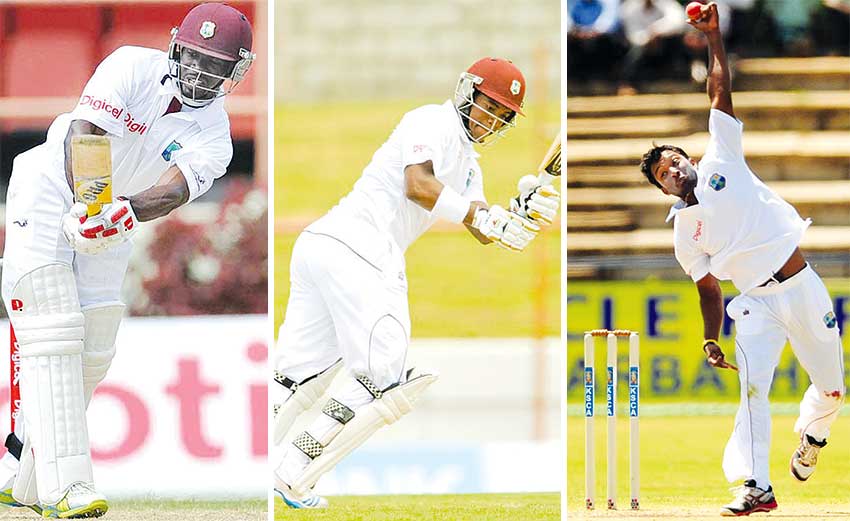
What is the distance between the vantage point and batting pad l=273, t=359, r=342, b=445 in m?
4.68

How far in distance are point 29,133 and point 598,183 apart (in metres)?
4.12

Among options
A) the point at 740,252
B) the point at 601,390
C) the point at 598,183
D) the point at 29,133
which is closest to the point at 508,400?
the point at 601,390

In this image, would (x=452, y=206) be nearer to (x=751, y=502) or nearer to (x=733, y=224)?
(x=733, y=224)

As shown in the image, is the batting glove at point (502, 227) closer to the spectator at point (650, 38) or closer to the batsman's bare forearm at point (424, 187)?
the batsman's bare forearm at point (424, 187)

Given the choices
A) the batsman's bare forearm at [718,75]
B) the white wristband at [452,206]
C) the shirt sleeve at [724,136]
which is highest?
the batsman's bare forearm at [718,75]

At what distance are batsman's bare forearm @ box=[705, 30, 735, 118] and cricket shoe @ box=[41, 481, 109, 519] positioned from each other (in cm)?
207

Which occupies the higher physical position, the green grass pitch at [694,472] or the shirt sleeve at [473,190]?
the shirt sleeve at [473,190]

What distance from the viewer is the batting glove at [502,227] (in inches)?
171

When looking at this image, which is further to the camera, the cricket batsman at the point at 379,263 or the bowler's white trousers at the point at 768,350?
the bowler's white trousers at the point at 768,350

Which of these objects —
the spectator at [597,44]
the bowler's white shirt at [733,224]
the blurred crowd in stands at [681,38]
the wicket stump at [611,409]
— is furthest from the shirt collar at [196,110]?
the blurred crowd in stands at [681,38]

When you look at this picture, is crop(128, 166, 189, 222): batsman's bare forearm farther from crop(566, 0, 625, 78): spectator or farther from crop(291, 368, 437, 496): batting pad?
crop(566, 0, 625, 78): spectator

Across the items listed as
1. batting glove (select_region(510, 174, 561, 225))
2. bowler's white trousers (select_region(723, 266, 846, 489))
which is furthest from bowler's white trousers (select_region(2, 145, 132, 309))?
bowler's white trousers (select_region(723, 266, 846, 489))

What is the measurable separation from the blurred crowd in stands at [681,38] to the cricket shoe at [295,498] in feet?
18.1

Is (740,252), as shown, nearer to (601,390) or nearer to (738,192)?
(738,192)
